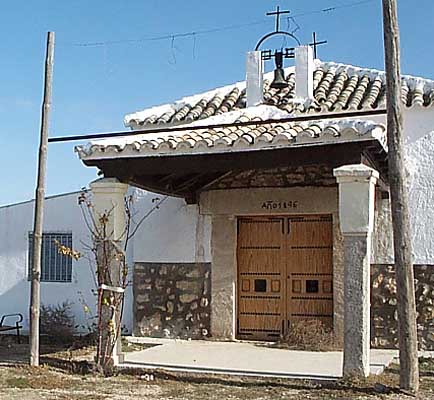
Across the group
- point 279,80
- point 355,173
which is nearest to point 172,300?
point 279,80

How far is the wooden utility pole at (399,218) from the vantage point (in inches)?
339

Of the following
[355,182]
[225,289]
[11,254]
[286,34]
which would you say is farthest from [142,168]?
[11,254]

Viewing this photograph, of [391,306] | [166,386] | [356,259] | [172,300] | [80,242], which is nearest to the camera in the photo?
[356,259]

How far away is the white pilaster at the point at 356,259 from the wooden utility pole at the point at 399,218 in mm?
488

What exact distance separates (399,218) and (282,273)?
505 centimetres

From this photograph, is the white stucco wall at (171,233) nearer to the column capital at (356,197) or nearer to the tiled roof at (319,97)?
the tiled roof at (319,97)

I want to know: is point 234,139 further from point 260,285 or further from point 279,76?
point 260,285

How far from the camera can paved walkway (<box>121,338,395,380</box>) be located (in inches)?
402

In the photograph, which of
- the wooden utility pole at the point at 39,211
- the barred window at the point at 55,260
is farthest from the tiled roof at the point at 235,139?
the barred window at the point at 55,260

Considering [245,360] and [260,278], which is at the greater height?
[260,278]

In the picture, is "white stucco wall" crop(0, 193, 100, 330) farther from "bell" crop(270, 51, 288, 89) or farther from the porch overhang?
"bell" crop(270, 51, 288, 89)

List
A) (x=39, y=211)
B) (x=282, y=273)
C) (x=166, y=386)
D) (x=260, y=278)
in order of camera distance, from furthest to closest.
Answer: (x=260, y=278) → (x=282, y=273) → (x=39, y=211) → (x=166, y=386)

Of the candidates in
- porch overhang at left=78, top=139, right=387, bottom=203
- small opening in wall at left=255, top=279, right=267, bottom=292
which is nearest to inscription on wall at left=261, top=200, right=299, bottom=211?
small opening in wall at left=255, top=279, right=267, bottom=292

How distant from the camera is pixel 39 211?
34.4 ft
